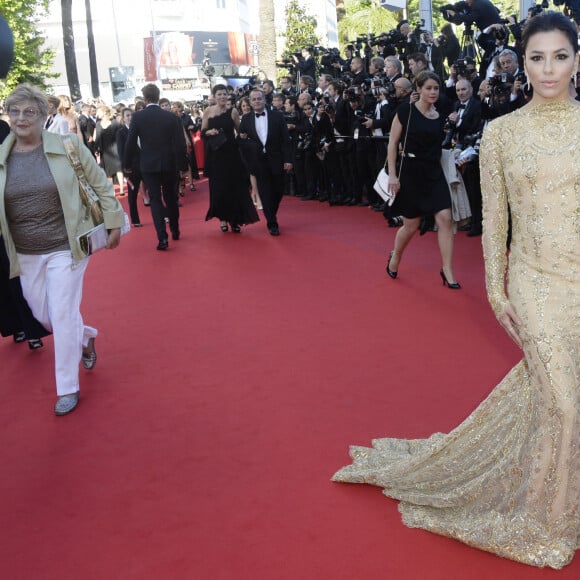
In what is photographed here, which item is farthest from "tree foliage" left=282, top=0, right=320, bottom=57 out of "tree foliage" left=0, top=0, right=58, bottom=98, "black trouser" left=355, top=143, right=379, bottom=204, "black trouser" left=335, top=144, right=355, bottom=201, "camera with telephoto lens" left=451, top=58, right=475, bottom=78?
"camera with telephoto lens" left=451, top=58, right=475, bottom=78

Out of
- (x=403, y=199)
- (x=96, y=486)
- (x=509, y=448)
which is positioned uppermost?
(x=403, y=199)

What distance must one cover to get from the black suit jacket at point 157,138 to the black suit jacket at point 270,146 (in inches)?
35.7

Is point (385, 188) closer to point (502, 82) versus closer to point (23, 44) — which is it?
point (502, 82)

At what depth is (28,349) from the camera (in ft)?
19.8

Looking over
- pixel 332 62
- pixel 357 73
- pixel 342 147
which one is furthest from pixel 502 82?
pixel 332 62

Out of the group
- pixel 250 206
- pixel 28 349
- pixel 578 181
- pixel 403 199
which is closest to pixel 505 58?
pixel 403 199

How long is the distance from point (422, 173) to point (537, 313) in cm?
426

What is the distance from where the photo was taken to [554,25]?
8.65 ft

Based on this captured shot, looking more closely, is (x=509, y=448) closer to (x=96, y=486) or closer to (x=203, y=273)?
(x=96, y=486)

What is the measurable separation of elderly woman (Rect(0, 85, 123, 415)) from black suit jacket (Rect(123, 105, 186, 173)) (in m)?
4.96

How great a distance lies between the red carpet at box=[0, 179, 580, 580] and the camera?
3.07 m

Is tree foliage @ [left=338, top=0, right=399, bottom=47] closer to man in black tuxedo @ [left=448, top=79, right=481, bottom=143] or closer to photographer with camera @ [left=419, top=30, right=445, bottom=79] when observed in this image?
photographer with camera @ [left=419, top=30, right=445, bottom=79]

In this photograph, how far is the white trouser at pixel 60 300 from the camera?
181 inches

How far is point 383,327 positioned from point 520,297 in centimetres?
308
